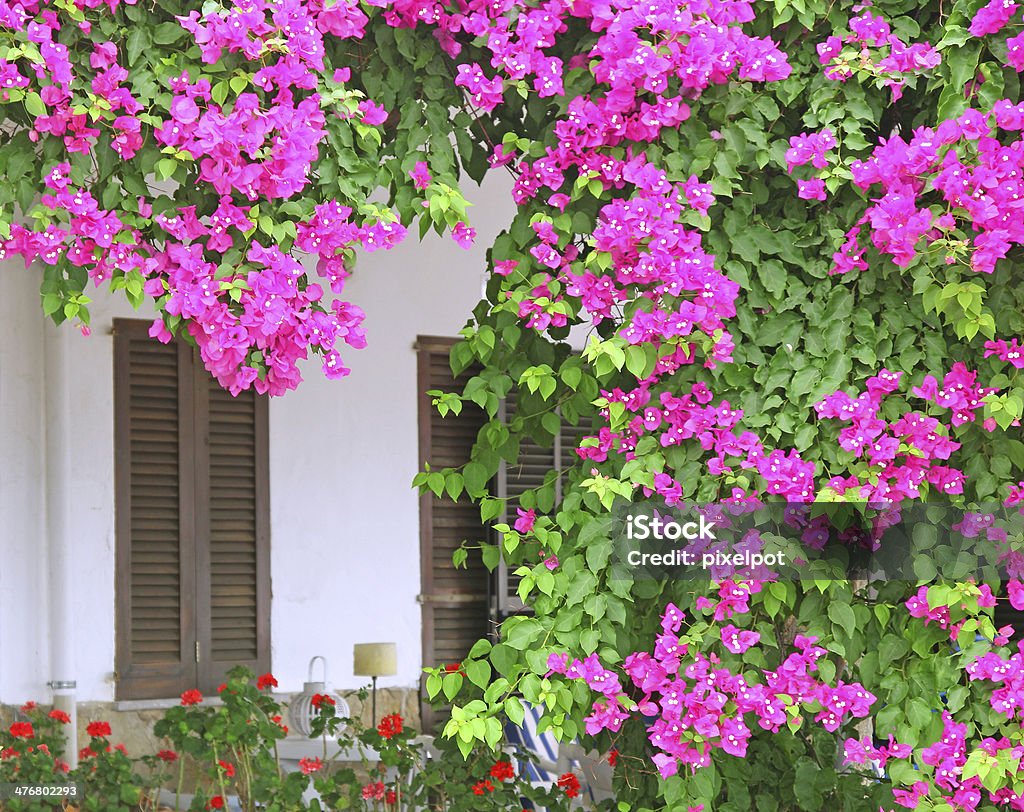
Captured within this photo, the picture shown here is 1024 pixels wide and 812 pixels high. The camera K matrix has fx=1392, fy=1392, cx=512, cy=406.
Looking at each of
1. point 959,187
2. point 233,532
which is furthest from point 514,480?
point 959,187

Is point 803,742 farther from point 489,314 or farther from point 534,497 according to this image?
point 489,314

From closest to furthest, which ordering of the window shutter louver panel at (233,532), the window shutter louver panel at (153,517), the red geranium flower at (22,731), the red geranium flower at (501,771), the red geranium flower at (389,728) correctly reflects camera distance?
the red geranium flower at (501,771)
the red geranium flower at (389,728)
the red geranium flower at (22,731)
the window shutter louver panel at (153,517)
the window shutter louver panel at (233,532)

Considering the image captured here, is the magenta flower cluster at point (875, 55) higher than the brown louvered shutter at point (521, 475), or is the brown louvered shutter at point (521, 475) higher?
the magenta flower cluster at point (875, 55)

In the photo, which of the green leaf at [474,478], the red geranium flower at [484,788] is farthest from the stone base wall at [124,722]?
the green leaf at [474,478]

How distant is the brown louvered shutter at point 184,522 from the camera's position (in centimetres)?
535

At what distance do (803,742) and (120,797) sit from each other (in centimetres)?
211

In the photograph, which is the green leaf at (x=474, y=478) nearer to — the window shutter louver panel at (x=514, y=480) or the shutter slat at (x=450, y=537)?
the window shutter louver panel at (x=514, y=480)

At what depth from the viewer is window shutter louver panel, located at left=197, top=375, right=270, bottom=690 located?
5504 millimetres

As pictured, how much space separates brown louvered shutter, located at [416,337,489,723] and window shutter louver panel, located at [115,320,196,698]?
1054 millimetres

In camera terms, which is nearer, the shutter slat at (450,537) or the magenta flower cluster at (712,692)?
the magenta flower cluster at (712,692)

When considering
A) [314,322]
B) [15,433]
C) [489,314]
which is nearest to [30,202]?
[314,322]

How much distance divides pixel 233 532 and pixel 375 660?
32.1 inches

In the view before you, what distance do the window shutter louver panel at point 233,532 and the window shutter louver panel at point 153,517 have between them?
0.24 feet

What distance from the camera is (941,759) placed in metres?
2.19
